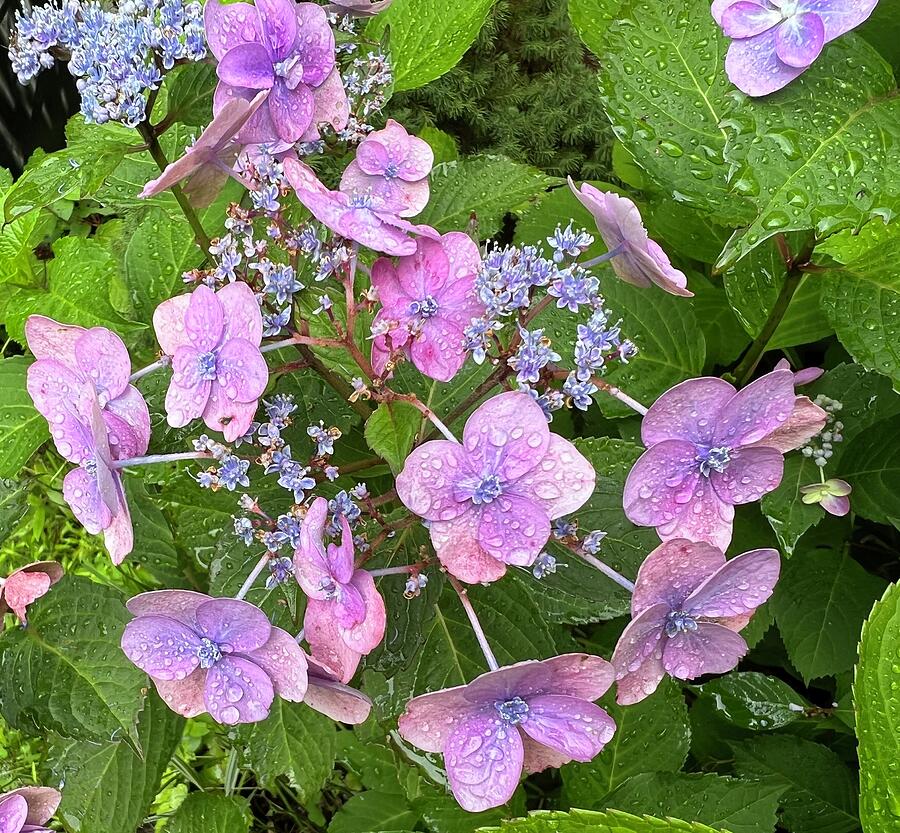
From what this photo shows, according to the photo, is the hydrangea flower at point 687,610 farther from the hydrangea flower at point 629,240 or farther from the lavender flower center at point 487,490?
the hydrangea flower at point 629,240

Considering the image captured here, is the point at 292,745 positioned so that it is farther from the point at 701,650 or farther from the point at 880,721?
the point at 880,721

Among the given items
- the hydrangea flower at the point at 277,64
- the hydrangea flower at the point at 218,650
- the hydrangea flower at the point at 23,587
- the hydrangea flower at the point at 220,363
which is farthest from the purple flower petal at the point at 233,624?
the hydrangea flower at the point at 277,64

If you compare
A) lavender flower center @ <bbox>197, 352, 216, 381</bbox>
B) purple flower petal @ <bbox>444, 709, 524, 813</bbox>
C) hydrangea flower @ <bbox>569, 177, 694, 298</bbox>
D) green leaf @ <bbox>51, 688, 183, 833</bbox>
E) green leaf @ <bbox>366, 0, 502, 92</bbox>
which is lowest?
green leaf @ <bbox>51, 688, 183, 833</bbox>

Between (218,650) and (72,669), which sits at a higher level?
(218,650)

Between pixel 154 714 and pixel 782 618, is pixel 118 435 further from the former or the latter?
pixel 782 618

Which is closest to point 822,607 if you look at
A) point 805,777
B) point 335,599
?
point 805,777

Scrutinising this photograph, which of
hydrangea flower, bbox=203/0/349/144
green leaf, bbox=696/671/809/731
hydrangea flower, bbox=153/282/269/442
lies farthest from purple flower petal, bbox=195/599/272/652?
green leaf, bbox=696/671/809/731

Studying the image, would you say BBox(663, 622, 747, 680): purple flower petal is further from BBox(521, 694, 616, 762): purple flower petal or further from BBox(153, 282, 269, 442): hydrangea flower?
BBox(153, 282, 269, 442): hydrangea flower
